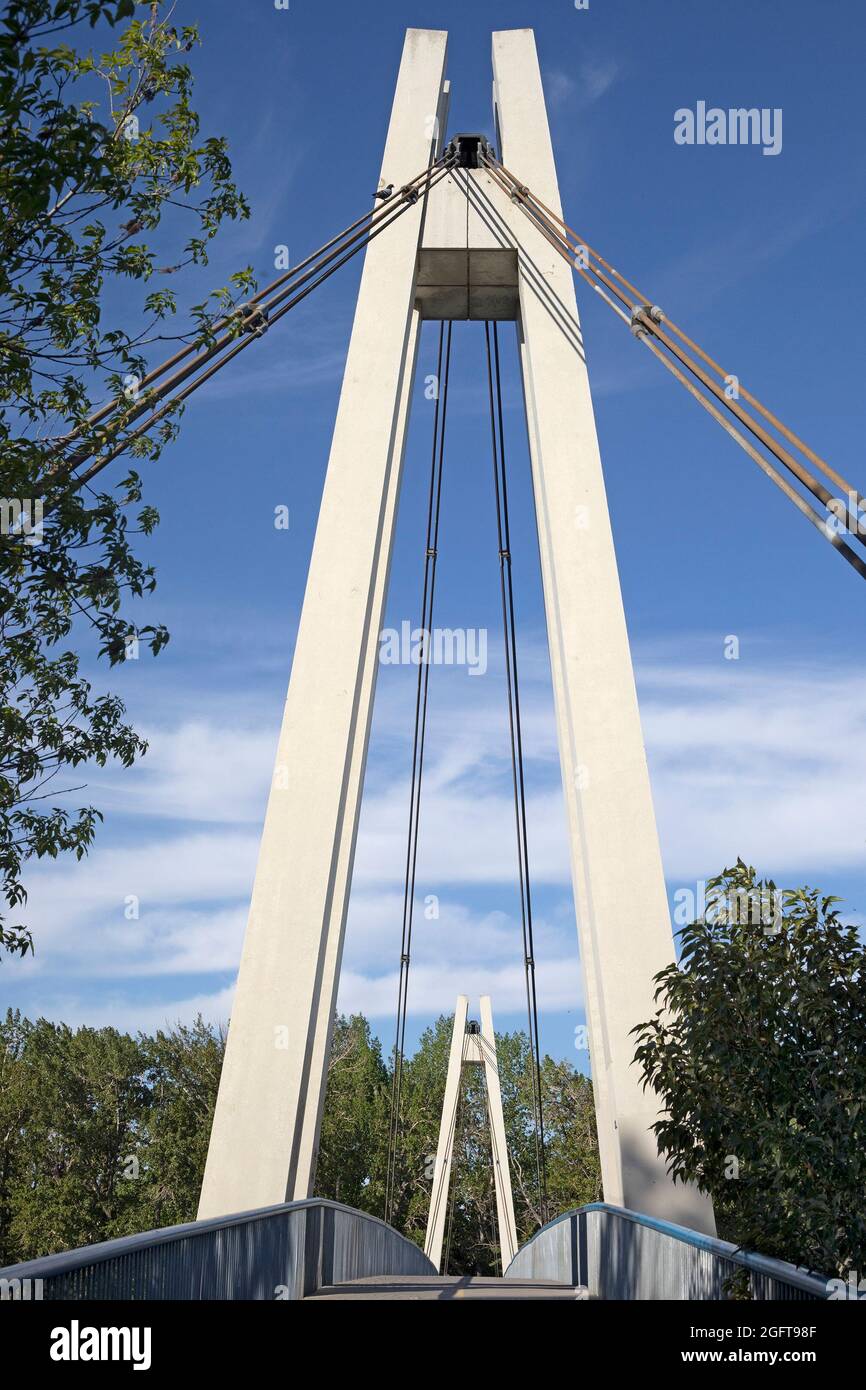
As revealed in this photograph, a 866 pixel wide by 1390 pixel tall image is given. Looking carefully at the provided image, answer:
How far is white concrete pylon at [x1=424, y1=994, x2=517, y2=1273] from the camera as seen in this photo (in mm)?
27922

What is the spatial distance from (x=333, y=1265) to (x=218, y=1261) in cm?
484

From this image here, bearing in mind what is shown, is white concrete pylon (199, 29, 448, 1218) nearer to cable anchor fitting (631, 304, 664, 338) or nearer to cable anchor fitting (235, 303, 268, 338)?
cable anchor fitting (235, 303, 268, 338)

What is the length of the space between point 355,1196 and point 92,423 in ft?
149

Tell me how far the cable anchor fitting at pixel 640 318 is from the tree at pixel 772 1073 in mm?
3992

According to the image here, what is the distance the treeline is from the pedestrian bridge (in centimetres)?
2805

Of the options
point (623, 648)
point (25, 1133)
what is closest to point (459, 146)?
point (623, 648)

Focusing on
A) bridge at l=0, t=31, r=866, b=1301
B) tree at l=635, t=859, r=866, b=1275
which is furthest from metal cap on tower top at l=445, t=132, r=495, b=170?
Result: tree at l=635, t=859, r=866, b=1275

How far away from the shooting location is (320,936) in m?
9.52

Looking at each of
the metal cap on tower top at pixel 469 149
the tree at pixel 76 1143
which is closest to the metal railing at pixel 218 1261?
the metal cap on tower top at pixel 469 149

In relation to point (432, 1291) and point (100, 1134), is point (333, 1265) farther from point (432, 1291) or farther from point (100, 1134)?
point (100, 1134)

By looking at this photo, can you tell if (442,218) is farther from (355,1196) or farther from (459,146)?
(355,1196)

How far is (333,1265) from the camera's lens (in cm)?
973

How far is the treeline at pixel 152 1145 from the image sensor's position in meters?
38.6

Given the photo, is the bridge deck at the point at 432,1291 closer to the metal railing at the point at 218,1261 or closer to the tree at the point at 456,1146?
the metal railing at the point at 218,1261
